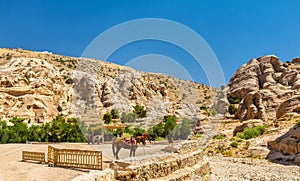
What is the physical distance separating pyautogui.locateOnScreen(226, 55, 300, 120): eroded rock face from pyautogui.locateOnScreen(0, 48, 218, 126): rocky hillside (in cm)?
541

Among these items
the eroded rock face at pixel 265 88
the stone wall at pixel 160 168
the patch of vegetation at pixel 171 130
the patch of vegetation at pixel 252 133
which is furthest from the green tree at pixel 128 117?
the stone wall at pixel 160 168

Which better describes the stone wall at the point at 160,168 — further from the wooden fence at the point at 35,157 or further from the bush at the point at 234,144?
the bush at the point at 234,144

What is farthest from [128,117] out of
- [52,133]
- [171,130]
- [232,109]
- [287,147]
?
[287,147]

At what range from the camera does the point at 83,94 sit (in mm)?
41719

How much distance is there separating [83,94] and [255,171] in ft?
100

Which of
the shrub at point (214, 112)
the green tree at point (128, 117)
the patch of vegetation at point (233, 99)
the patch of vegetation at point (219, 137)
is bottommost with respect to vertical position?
the patch of vegetation at point (219, 137)

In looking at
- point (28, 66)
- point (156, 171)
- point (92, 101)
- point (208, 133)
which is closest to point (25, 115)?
point (92, 101)

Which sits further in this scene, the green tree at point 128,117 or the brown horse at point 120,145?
the green tree at point 128,117

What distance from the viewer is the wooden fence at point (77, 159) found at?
10.2 metres

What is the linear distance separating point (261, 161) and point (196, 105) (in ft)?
72.6

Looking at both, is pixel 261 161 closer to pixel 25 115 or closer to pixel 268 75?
pixel 268 75

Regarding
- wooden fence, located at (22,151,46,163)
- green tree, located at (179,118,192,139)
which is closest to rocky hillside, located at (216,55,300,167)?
green tree, located at (179,118,192,139)

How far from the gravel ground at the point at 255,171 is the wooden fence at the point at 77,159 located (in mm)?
5788

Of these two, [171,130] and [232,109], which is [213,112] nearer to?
[232,109]
